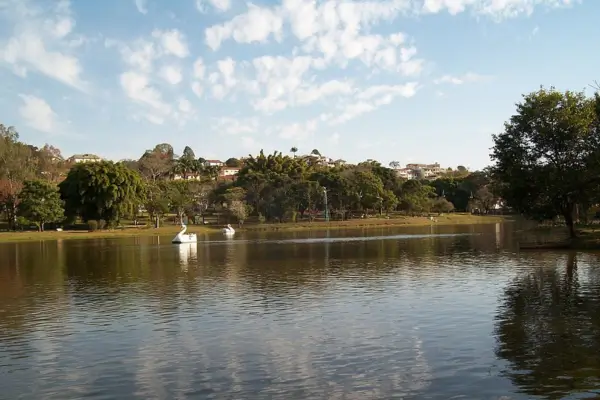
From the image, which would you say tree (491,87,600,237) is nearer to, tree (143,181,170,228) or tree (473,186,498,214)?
tree (143,181,170,228)

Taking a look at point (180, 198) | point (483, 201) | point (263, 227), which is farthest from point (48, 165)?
point (483, 201)

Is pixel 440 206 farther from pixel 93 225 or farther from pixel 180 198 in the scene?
pixel 93 225

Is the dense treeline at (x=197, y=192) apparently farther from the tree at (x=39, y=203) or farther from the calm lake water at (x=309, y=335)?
the calm lake water at (x=309, y=335)

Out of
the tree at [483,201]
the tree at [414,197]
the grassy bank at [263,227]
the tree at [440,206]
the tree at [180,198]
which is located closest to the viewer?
the grassy bank at [263,227]

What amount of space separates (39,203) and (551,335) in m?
92.2

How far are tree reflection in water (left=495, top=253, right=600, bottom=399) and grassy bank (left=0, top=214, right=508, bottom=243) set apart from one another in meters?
78.3

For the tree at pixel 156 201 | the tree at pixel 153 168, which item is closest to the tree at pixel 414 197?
the tree at pixel 156 201

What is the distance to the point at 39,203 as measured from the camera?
93750 millimetres

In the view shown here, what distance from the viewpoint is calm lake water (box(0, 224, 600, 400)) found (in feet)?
41.1

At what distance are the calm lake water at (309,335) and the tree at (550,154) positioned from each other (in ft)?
44.4

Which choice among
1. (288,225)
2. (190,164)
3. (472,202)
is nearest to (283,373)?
(288,225)

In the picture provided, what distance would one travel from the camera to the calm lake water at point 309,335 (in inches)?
493

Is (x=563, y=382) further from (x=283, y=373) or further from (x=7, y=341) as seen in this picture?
(x=7, y=341)

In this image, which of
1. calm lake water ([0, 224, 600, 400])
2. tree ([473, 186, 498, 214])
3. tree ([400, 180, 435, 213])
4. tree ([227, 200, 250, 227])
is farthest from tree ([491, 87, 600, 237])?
tree ([473, 186, 498, 214])
